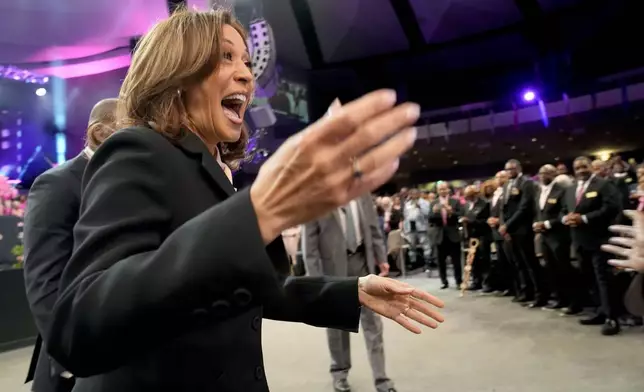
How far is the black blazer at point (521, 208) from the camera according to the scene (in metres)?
6.54

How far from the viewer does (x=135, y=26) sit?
13938 mm

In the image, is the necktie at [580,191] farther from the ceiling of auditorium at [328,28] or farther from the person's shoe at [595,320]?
the ceiling of auditorium at [328,28]

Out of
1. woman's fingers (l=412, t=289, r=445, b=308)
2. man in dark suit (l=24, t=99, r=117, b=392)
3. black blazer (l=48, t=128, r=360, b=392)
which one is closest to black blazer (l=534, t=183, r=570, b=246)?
woman's fingers (l=412, t=289, r=445, b=308)

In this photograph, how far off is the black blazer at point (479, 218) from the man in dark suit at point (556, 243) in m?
1.45

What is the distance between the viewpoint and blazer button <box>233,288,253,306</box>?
0.61 metres

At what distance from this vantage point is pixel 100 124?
6.01 ft

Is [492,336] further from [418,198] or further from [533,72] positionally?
[533,72]

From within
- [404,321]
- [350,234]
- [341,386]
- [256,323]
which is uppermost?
[256,323]

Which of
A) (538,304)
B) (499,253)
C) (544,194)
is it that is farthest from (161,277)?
(499,253)

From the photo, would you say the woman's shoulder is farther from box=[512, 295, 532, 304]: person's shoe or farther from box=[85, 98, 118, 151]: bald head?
box=[512, 295, 532, 304]: person's shoe

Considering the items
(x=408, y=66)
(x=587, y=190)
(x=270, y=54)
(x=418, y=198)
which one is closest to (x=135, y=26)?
(x=270, y=54)

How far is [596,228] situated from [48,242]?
521 cm

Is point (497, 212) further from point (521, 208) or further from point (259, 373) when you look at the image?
point (259, 373)

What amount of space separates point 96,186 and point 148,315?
243mm
